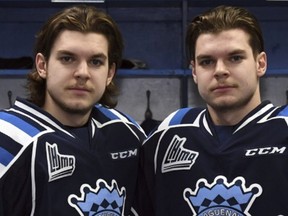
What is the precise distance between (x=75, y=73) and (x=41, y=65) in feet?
0.52

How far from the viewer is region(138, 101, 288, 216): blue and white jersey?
1425 mm

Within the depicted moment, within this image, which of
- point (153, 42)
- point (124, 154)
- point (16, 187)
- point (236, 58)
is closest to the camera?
point (16, 187)

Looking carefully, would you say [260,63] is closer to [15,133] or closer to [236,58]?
[236,58]

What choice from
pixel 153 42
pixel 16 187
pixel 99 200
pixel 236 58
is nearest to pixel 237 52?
pixel 236 58

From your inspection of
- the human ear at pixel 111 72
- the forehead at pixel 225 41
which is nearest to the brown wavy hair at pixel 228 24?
the forehead at pixel 225 41

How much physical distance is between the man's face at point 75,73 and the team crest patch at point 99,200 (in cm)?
21

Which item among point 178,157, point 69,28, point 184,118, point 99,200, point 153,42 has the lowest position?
point 99,200

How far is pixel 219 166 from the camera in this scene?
4.85 feet

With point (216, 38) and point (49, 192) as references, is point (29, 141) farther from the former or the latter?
point (216, 38)

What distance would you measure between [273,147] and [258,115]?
106 millimetres

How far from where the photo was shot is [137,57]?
2980 millimetres

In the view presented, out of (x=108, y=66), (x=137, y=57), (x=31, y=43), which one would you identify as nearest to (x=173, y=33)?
(x=137, y=57)

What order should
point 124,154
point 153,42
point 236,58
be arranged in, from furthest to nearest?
point 153,42 → point 124,154 → point 236,58

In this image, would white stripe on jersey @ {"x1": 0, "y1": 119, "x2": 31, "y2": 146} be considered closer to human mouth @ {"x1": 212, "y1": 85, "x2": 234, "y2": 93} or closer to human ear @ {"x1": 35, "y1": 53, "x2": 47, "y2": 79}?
human ear @ {"x1": 35, "y1": 53, "x2": 47, "y2": 79}
